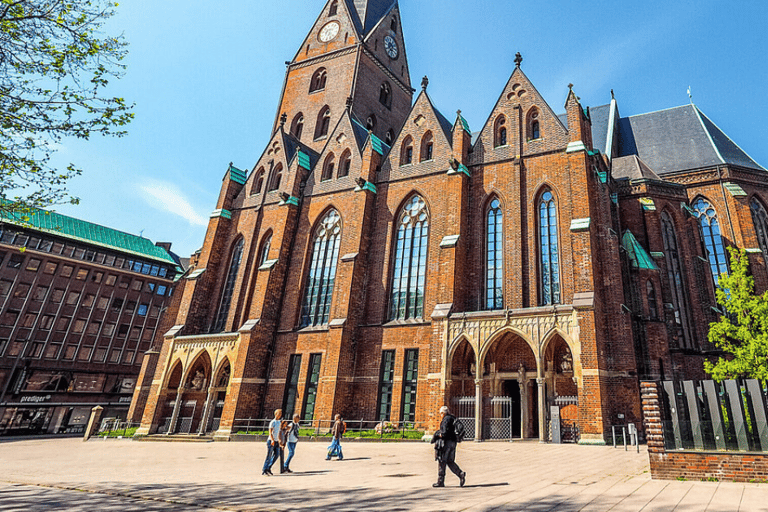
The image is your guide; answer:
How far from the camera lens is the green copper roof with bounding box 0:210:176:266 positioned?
44719 millimetres

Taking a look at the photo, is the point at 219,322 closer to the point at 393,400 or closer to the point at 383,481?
the point at 393,400

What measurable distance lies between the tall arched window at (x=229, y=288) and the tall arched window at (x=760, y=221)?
98.3ft

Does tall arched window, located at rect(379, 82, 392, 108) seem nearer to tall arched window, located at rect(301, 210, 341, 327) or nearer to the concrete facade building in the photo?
tall arched window, located at rect(301, 210, 341, 327)

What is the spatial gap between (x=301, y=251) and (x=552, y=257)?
13372 mm

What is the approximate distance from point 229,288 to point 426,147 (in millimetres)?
14250

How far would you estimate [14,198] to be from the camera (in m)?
8.98

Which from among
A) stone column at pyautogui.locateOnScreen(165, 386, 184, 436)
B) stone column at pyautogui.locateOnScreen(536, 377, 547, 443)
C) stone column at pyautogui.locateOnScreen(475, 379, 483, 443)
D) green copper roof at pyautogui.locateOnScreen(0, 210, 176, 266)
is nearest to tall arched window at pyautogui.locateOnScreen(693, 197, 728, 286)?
stone column at pyautogui.locateOnScreen(536, 377, 547, 443)

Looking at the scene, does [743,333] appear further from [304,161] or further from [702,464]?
[304,161]

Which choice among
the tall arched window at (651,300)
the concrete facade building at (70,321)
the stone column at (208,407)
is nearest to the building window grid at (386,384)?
the stone column at (208,407)

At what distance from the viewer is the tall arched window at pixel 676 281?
79.3ft

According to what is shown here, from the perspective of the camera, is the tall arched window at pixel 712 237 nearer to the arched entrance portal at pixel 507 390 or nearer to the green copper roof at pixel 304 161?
the arched entrance portal at pixel 507 390

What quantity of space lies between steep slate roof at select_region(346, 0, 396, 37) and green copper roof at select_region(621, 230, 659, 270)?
26.5 metres

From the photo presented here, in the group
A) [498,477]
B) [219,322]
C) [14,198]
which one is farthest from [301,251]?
[498,477]

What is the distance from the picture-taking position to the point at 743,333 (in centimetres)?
1952
